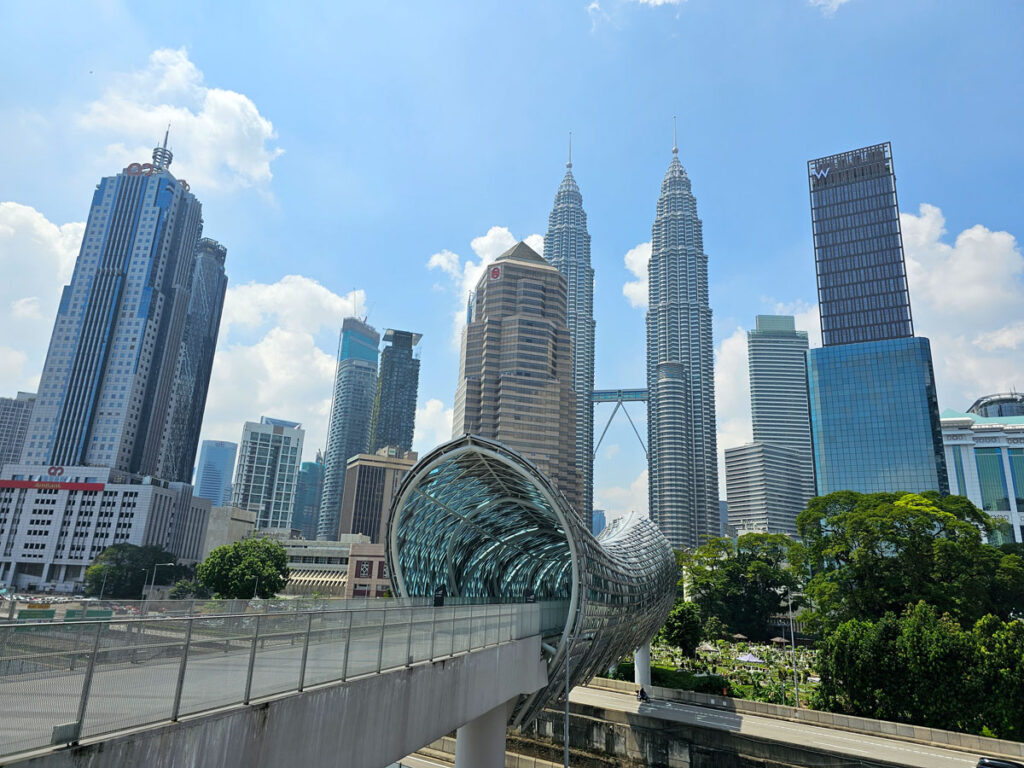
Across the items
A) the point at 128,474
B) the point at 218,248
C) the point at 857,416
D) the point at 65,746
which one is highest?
the point at 218,248

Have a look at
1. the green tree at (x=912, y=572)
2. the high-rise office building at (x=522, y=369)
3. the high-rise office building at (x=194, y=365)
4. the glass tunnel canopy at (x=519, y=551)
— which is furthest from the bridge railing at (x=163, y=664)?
the high-rise office building at (x=194, y=365)

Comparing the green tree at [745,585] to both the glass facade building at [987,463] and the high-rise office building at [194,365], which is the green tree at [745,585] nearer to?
the glass facade building at [987,463]

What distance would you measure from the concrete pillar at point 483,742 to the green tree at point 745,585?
54.0 m

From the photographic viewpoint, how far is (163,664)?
8305mm

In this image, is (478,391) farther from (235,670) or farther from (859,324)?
(235,670)

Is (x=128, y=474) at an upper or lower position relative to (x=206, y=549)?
upper

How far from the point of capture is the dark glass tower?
12744cm

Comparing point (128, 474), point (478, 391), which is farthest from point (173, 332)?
point (478, 391)

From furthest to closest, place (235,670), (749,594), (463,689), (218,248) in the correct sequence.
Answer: (218,248) < (749,594) < (463,689) < (235,670)

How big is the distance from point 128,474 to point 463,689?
442 feet

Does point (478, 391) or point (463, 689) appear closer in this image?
point (463, 689)

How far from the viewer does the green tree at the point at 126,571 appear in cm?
9281

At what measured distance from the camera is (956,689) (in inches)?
1249

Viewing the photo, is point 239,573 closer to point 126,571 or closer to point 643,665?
point 643,665
